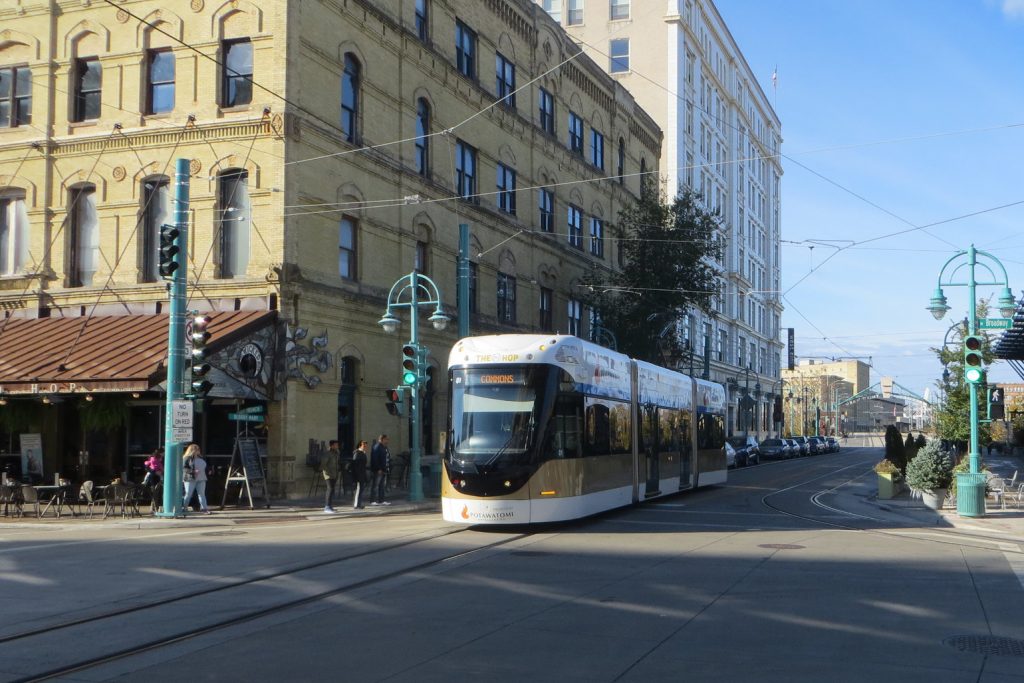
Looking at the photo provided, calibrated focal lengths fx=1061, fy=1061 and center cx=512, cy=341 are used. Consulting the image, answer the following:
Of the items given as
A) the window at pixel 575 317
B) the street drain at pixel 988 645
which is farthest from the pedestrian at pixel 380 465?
the window at pixel 575 317

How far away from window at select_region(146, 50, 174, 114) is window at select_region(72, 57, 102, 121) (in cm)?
181

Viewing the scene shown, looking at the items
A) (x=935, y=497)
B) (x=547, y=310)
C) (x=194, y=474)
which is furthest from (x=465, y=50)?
(x=935, y=497)

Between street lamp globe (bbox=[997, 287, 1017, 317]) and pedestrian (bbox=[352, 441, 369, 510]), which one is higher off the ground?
street lamp globe (bbox=[997, 287, 1017, 317])

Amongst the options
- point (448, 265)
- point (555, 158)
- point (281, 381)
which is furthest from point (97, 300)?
point (555, 158)

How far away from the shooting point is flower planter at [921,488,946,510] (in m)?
25.2

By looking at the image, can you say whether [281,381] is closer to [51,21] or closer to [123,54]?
[123,54]

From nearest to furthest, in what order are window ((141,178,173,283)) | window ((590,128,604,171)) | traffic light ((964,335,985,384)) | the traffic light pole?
traffic light ((964,335,985,384)), the traffic light pole, window ((141,178,173,283)), window ((590,128,604,171))

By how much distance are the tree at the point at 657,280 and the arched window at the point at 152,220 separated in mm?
21731

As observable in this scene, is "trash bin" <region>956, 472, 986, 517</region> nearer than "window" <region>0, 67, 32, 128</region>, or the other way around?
"trash bin" <region>956, 472, 986, 517</region>

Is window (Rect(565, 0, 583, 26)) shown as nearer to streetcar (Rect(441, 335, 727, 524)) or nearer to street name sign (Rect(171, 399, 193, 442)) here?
streetcar (Rect(441, 335, 727, 524))

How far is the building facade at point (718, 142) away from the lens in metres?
69.0

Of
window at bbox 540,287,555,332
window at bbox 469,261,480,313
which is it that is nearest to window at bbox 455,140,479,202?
window at bbox 469,261,480,313

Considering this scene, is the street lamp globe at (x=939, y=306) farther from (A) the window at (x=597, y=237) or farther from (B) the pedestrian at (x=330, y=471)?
(A) the window at (x=597, y=237)

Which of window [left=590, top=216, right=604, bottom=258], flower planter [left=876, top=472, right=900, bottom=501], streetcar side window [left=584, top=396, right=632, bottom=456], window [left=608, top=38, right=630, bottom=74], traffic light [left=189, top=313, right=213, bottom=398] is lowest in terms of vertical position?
flower planter [left=876, top=472, right=900, bottom=501]
